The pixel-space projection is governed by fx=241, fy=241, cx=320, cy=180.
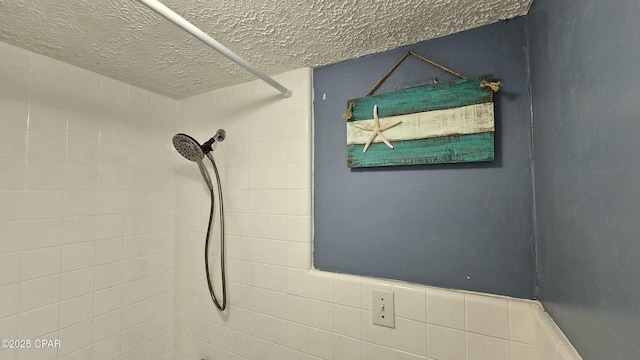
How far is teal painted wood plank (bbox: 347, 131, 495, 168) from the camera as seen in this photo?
0.84 metres

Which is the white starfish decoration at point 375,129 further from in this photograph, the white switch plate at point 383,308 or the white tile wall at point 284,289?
the white switch plate at point 383,308

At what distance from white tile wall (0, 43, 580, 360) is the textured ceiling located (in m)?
0.17

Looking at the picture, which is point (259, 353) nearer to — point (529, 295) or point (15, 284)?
point (15, 284)

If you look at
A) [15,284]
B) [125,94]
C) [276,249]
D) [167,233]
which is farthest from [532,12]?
[15,284]

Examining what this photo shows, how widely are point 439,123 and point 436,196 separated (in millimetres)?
274

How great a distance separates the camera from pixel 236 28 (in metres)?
0.89

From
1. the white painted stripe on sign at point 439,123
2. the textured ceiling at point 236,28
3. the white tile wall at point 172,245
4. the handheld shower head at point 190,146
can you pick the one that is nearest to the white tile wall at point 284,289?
the white tile wall at point 172,245

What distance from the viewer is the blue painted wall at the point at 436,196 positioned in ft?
2.66

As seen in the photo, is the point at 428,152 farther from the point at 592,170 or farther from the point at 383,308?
the point at 383,308

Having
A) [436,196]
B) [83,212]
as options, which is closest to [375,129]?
[436,196]

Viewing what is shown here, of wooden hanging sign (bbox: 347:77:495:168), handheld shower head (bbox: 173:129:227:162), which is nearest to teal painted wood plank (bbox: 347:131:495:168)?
wooden hanging sign (bbox: 347:77:495:168)

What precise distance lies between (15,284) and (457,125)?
1832 millimetres

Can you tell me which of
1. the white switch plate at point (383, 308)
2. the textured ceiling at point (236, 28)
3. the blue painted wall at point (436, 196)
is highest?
the textured ceiling at point (236, 28)

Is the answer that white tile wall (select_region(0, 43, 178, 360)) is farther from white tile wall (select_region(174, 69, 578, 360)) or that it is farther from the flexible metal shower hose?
the flexible metal shower hose
